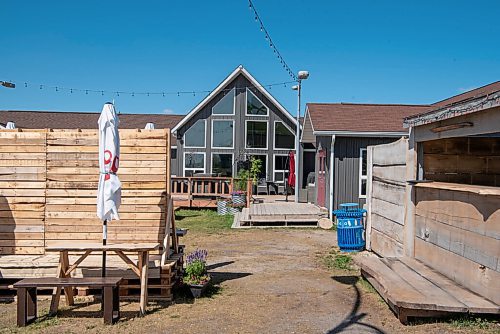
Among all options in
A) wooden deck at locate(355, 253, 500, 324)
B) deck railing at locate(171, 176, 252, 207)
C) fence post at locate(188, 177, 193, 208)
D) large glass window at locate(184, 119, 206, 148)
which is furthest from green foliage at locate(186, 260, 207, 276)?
large glass window at locate(184, 119, 206, 148)

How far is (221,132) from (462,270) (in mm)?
21538

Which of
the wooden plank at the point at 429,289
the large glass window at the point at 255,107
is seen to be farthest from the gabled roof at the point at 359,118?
the large glass window at the point at 255,107

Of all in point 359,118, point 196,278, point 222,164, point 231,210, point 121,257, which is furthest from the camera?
point 222,164

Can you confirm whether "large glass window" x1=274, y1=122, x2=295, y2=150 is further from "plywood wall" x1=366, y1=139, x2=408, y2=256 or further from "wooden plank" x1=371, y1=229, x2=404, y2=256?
"wooden plank" x1=371, y1=229, x2=404, y2=256

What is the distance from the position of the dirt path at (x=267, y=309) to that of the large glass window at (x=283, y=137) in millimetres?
17851

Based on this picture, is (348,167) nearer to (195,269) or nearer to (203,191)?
(203,191)

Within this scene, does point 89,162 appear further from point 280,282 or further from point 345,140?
point 345,140

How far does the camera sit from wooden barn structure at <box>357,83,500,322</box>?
17.0 feet

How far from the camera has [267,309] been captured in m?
6.07

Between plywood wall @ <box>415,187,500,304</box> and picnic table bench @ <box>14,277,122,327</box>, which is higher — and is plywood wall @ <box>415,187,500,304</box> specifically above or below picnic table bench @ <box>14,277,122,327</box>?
above

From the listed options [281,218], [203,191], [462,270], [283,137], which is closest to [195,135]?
[283,137]

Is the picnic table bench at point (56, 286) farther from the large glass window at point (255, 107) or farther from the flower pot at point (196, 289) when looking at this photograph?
the large glass window at point (255, 107)

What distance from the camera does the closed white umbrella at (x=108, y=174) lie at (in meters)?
6.10

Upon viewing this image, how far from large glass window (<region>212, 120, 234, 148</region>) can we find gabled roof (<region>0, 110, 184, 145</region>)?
4.81 m
